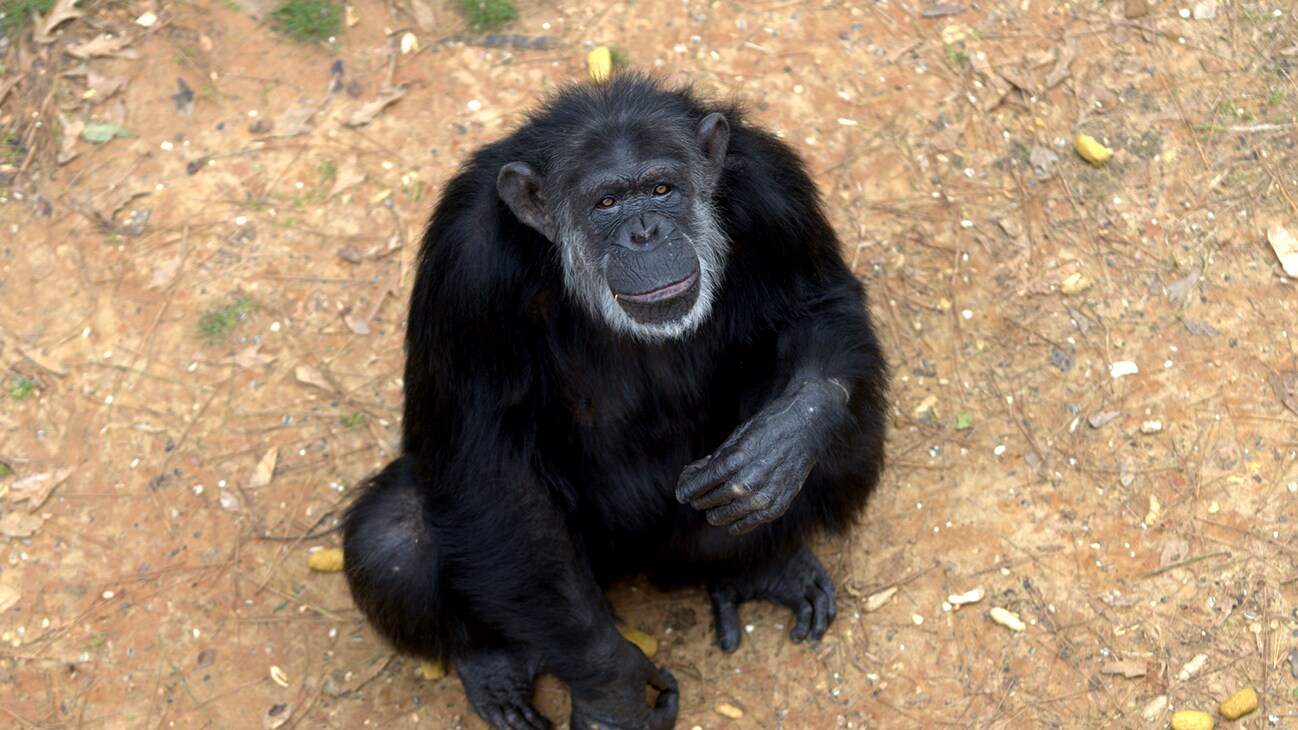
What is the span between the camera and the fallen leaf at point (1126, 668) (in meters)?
5.80

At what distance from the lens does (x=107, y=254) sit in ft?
24.4

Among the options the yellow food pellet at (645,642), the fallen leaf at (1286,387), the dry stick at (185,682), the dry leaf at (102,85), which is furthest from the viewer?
the dry leaf at (102,85)

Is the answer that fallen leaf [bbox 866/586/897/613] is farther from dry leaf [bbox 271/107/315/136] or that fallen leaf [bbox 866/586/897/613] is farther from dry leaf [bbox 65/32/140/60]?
dry leaf [bbox 65/32/140/60]

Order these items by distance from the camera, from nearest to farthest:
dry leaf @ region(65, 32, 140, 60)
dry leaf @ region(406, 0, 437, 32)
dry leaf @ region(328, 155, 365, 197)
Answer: dry leaf @ region(328, 155, 365, 197)
dry leaf @ region(65, 32, 140, 60)
dry leaf @ region(406, 0, 437, 32)

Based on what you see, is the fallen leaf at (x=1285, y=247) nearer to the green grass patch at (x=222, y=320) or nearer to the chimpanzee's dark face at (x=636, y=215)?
the chimpanzee's dark face at (x=636, y=215)

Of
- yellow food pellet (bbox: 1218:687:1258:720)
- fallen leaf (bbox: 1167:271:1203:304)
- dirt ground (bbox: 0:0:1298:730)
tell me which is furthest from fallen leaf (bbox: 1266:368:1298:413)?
yellow food pellet (bbox: 1218:687:1258:720)

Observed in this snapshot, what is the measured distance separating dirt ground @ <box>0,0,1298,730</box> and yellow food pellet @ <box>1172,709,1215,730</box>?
0.24 feet

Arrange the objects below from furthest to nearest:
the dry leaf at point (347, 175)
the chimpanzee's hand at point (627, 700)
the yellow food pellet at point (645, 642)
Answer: the dry leaf at point (347, 175) → the yellow food pellet at point (645, 642) → the chimpanzee's hand at point (627, 700)

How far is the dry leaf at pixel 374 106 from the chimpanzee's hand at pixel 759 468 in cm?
387

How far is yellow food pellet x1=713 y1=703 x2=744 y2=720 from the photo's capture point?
5984 mm

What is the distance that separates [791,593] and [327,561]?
7.51ft

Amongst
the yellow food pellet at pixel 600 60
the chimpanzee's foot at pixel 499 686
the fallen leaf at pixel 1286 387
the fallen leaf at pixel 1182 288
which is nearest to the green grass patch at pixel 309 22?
the yellow food pellet at pixel 600 60

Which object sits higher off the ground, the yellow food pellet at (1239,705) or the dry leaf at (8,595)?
the dry leaf at (8,595)

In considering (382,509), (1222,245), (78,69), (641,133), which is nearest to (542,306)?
(641,133)
